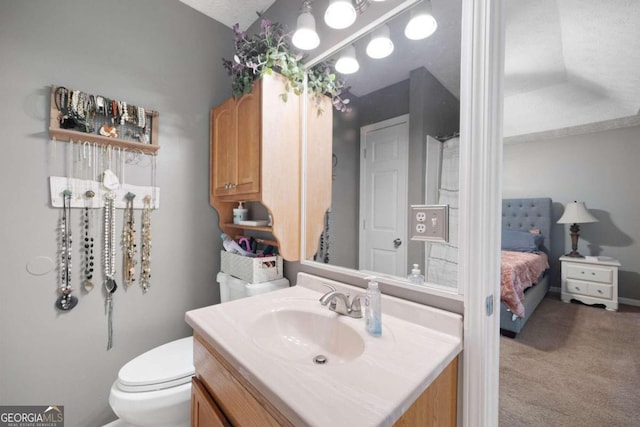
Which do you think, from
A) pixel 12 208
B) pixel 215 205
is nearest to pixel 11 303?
pixel 12 208

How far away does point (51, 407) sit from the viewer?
125 cm

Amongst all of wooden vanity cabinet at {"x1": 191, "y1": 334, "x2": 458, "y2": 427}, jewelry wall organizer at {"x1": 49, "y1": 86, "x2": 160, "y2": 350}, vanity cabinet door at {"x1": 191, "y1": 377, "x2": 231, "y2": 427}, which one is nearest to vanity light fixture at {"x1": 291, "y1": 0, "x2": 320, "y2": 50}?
jewelry wall organizer at {"x1": 49, "y1": 86, "x2": 160, "y2": 350}

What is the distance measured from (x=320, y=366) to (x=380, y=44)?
48.1 inches

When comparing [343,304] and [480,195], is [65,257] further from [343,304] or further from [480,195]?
[480,195]

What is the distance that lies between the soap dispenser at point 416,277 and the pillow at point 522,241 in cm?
343

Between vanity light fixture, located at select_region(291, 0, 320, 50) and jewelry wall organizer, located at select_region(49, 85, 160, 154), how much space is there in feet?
3.15

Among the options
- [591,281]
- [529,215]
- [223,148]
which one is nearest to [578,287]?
[591,281]

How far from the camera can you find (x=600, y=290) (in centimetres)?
310

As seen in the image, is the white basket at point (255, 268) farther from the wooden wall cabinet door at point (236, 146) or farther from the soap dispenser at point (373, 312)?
the soap dispenser at point (373, 312)

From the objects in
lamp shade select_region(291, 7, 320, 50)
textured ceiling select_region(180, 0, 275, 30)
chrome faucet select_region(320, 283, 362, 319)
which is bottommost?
chrome faucet select_region(320, 283, 362, 319)

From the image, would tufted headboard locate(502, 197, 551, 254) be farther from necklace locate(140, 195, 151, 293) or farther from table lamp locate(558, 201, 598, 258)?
necklace locate(140, 195, 151, 293)

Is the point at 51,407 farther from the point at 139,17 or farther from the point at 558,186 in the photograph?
the point at 558,186

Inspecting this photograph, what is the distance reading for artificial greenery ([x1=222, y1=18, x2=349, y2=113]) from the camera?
128 centimetres

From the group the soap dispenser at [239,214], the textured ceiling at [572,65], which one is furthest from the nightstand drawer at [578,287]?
the soap dispenser at [239,214]
